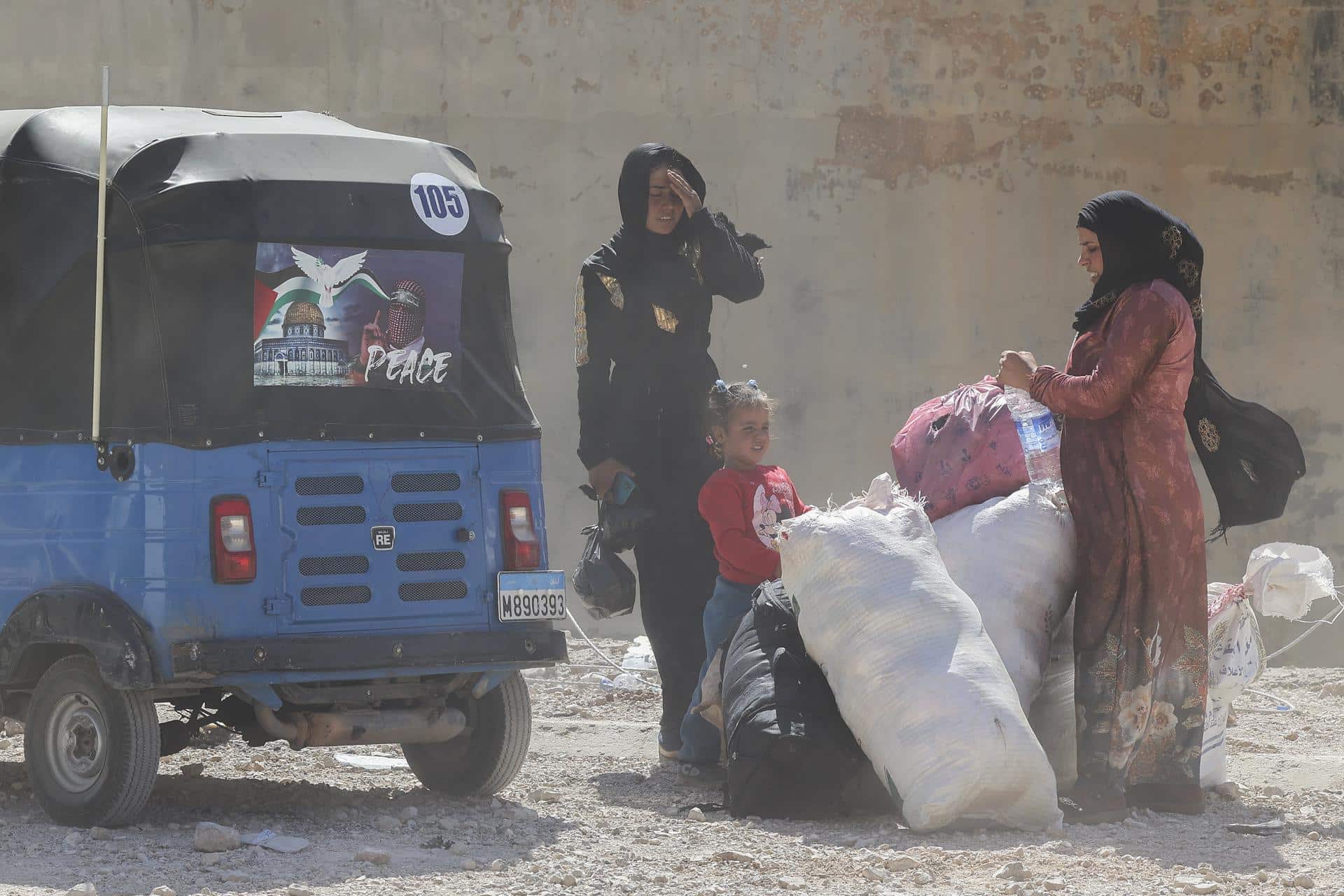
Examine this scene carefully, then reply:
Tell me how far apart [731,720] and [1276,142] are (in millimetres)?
6907

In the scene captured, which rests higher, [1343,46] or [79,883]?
[1343,46]

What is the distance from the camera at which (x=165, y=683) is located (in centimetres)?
463

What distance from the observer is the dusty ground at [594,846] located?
4234 millimetres

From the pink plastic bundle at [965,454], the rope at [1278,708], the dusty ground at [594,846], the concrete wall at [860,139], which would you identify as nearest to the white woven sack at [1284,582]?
the dusty ground at [594,846]

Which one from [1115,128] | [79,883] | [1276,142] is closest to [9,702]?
[79,883]

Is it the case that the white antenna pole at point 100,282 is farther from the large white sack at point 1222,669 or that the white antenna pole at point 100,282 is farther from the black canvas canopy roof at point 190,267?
the large white sack at point 1222,669

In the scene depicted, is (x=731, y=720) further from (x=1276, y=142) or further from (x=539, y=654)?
(x=1276, y=142)

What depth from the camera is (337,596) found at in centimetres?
489

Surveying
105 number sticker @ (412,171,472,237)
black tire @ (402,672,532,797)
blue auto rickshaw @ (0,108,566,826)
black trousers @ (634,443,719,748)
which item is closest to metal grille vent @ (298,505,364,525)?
blue auto rickshaw @ (0,108,566,826)

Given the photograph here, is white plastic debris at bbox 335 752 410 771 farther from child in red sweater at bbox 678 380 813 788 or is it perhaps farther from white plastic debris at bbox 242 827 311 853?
white plastic debris at bbox 242 827 311 853

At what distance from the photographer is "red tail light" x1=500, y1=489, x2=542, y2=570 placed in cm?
518

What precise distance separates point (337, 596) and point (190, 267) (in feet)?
3.26

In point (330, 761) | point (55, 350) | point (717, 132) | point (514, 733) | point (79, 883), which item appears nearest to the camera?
point (79, 883)

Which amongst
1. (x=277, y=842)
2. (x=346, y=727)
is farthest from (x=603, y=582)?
(x=277, y=842)
